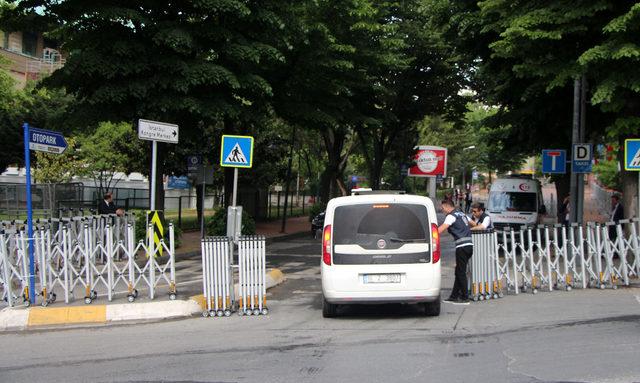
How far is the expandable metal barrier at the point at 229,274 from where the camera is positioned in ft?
32.3

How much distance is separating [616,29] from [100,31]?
1160 cm

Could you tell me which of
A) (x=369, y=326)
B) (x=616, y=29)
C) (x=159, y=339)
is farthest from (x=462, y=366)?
(x=616, y=29)

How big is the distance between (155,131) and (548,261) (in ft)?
24.1

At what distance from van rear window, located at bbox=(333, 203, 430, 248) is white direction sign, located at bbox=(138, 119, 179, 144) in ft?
12.6

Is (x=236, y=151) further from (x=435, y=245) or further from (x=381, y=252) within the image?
(x=435, y=245)

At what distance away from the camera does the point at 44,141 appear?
10664 mm

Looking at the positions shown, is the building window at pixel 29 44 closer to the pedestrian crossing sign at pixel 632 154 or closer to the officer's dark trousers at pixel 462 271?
the officer's dark trousers at pixel 462 271

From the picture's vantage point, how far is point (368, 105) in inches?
1086

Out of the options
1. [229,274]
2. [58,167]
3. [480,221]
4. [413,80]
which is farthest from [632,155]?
[58,167]

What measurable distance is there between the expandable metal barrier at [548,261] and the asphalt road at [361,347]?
613 millimetres

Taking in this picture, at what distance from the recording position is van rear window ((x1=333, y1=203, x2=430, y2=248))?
30.9 feet

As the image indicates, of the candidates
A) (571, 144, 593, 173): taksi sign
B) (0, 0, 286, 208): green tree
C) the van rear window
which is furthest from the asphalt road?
(0, 0, 286, 208): green tree

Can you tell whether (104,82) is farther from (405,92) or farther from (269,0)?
(405,92)

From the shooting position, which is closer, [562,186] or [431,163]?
[562,186]
